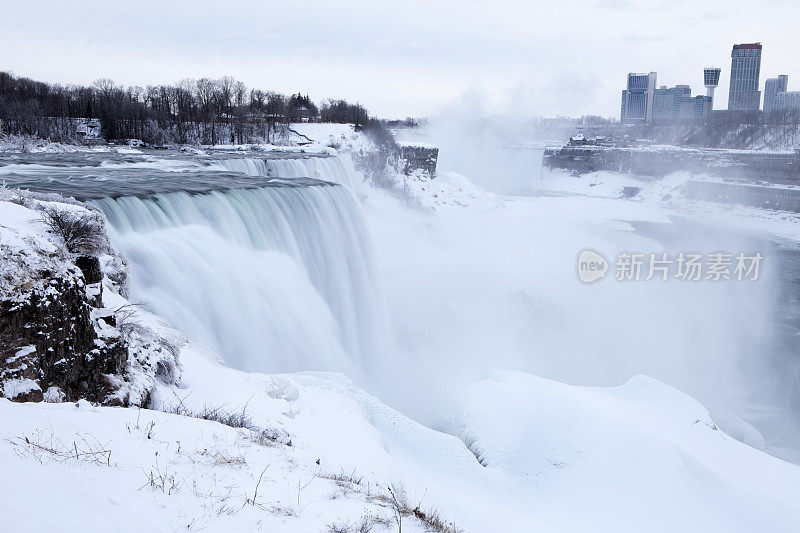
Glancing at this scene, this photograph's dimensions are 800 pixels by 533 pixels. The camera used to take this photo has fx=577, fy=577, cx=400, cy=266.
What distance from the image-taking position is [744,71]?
19125 cm

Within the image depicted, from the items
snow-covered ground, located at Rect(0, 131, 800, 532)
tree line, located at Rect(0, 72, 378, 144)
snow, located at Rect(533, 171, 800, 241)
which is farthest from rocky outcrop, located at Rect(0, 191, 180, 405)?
snow, located at Rect(533, 171, 800, 241)

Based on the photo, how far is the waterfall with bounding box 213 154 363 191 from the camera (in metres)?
24.1

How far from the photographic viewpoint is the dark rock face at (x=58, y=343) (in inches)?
200

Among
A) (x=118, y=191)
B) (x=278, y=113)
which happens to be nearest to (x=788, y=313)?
(x=118, y=191)

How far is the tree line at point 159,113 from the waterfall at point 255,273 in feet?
97.9

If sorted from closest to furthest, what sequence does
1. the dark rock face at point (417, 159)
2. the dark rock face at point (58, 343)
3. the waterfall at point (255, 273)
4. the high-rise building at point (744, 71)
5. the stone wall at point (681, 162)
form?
Result: the dark rock face at point (58, 343)
the waterfall at point (255, 273)
the dark rock face at point (417, 159)
the stone wall at point (681, 162)
the high-rise building at point (744, 71)

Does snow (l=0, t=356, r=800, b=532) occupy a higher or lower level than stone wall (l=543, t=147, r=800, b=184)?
lower

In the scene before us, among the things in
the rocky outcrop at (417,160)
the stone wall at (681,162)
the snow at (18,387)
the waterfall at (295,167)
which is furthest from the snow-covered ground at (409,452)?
the stone wall at (681,162)

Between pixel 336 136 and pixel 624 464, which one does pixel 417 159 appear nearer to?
pixel 336 136

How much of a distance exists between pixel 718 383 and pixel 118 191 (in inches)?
717

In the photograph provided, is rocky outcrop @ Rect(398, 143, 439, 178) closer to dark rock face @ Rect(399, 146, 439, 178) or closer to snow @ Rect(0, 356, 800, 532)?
dark rock face @ Rect(399, 146, 439, 178)

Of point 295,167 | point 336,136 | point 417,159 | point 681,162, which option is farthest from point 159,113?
point 681,162

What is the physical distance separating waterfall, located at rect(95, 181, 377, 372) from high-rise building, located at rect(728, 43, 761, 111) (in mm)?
208227

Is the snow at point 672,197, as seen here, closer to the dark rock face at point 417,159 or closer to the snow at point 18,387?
the dark rock face at point 417,159
